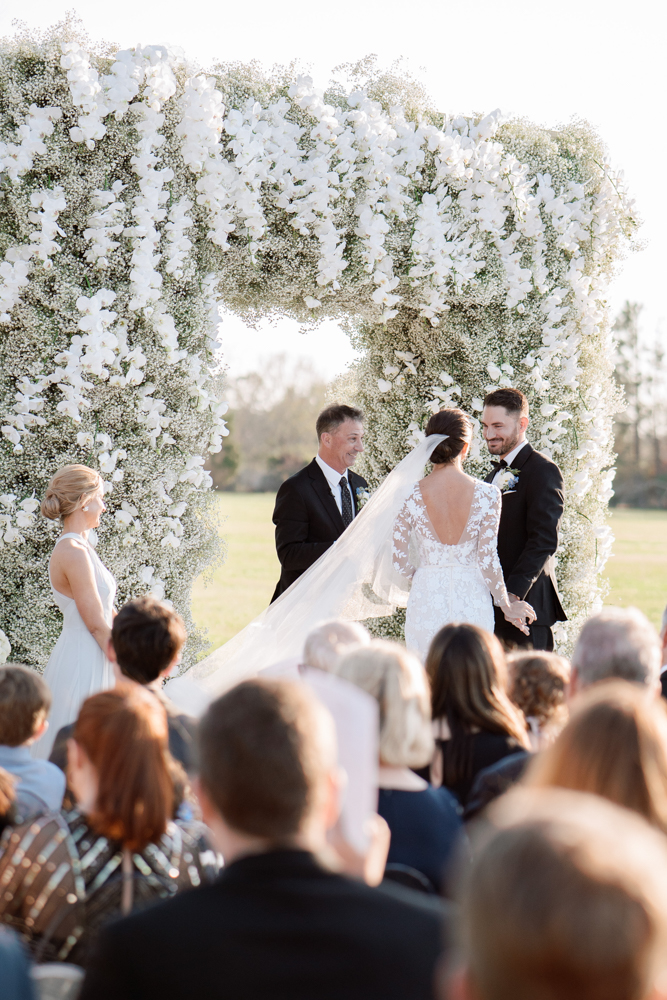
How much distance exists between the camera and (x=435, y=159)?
5.59m

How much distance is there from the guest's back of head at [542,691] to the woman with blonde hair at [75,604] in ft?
6.73

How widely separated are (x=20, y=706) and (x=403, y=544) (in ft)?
9.11

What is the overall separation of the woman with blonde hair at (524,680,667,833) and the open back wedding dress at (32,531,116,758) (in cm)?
294

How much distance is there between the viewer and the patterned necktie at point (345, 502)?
5.54m

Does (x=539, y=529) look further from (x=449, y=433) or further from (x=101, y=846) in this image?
(x=101, y=846)

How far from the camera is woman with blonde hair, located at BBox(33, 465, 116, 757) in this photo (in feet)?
13.2

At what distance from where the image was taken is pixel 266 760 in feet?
4.24

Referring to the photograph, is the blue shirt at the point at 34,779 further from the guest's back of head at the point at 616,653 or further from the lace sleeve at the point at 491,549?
the lace sleeve at the point at 491,549

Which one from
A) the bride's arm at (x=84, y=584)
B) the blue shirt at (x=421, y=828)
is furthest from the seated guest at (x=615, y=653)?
the bride's arm at (x=84, y=584)

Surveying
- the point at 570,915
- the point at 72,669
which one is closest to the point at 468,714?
the point at 570,915

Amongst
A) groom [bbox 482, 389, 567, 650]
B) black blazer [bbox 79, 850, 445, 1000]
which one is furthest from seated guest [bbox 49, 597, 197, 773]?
groom [bbox 482, 389, 567, 650]

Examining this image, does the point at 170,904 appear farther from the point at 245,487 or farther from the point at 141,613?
the point at 245,487

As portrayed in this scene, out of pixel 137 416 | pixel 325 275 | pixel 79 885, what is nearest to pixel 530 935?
pixel 79 885

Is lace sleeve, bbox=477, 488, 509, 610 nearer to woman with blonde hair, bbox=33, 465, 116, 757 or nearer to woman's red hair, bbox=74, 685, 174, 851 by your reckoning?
woman with blonde hair, bbox=33, 465, 116, 757
